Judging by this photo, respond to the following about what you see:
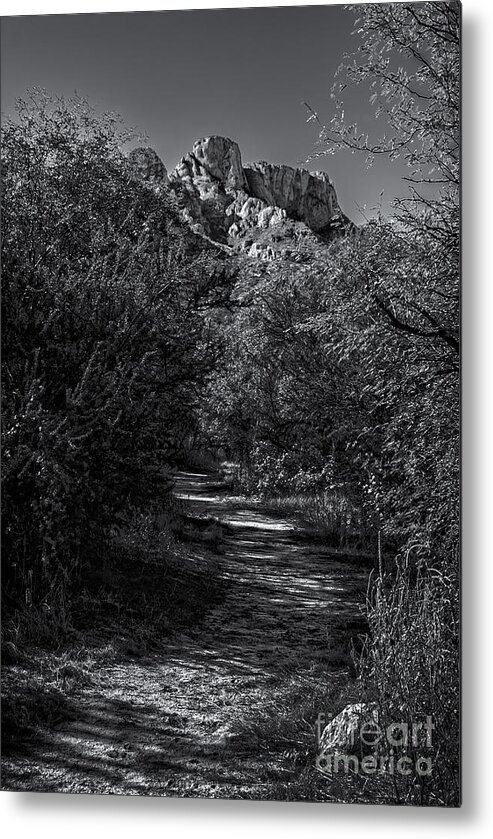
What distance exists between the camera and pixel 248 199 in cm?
327

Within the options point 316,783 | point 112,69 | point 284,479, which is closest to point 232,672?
point 316,783

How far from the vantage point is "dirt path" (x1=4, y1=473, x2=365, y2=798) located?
2.97 m

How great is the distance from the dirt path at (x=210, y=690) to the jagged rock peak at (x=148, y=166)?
1.22 m

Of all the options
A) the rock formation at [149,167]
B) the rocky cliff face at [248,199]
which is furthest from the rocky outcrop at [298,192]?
the rock formation at [149,167]

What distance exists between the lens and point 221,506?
3270 millimetres

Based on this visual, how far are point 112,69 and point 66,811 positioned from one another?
2.92 meters

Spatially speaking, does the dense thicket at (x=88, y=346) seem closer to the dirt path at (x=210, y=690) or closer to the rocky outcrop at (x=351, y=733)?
the dirt path at (x=210, y=690)

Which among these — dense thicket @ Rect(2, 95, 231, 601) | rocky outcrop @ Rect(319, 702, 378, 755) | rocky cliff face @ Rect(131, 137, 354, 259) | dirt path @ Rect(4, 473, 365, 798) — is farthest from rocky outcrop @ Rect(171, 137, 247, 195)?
rocky outcrop @ Rect(319, 702, 378, 755)
